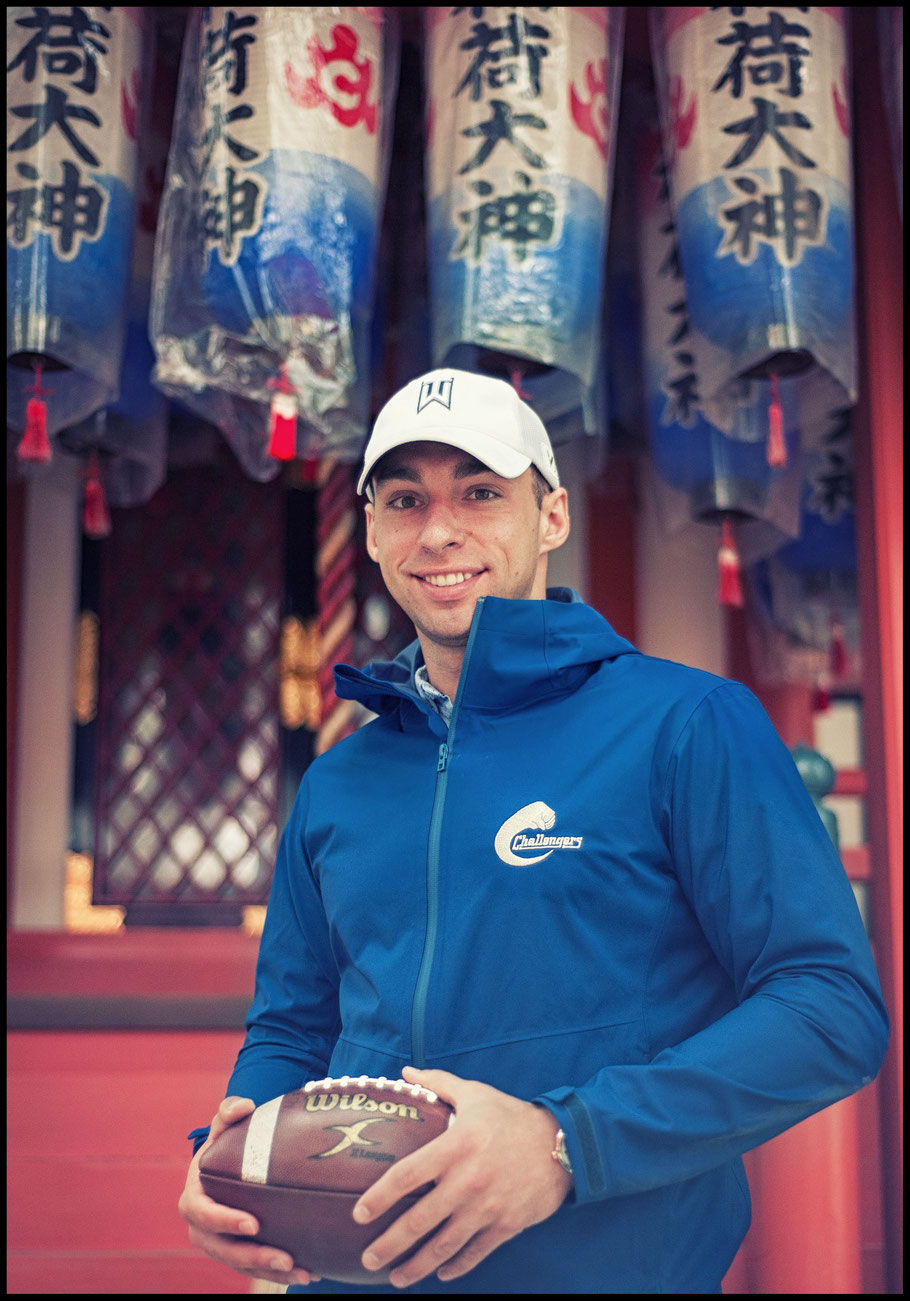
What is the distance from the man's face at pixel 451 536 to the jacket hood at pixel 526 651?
51 millimetres

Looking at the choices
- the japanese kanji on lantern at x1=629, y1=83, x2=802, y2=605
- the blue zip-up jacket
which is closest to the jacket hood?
the blue zip-up jacket

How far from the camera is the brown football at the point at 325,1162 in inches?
46.5

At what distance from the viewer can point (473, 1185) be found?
111cm

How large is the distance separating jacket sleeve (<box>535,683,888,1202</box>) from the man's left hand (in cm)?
3

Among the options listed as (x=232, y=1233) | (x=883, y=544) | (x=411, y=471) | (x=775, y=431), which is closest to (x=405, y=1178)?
(x=232, y=1233)

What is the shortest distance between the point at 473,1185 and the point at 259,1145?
0.89ft

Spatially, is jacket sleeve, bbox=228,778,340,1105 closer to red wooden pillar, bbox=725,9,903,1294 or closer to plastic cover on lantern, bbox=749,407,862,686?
red wooden pillar, bbox=725,9,903,1294

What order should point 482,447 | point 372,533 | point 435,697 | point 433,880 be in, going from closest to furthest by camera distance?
point 433,880 → point 482,447 → point 435,697 → point 372,533

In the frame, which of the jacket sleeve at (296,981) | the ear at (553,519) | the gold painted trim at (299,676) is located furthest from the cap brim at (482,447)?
the gold painted trim at (299,676)

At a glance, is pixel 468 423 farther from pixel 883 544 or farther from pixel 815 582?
pixel 815 582

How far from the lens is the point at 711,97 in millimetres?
2688

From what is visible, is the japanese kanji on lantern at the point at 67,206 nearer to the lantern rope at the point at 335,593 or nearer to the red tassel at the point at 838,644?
the lantern rope at the point at 335,593

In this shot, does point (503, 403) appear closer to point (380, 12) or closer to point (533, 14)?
point (533, 14)

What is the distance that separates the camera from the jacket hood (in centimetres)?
146
